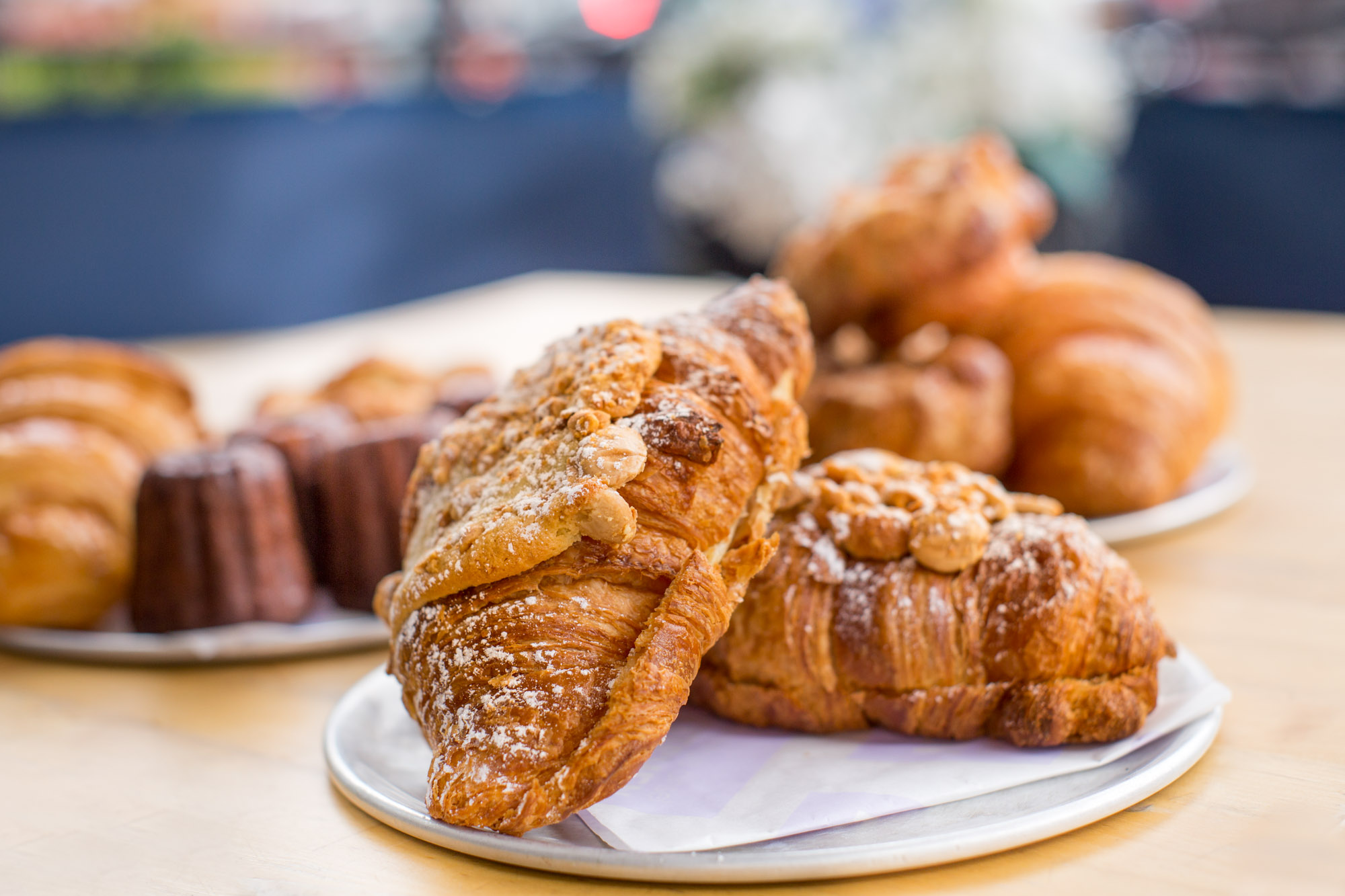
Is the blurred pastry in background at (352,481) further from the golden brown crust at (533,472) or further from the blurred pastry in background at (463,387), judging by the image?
the golden brown crust at (533,472)

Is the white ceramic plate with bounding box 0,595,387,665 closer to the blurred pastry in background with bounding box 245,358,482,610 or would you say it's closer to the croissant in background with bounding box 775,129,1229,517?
the blurred pastry in background with bounding box 245,358,482,610

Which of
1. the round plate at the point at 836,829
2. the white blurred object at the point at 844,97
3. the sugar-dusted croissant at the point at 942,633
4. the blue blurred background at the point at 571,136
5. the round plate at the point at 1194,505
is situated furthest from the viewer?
the blue blurred background at the point at 571,136

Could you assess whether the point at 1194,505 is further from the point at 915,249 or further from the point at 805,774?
the point at 805,774

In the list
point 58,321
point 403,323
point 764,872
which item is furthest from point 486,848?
point 58,321

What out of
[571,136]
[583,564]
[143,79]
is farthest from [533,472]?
[571,136]

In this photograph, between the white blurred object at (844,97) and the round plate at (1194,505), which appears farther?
the white blurred object at (844,97)

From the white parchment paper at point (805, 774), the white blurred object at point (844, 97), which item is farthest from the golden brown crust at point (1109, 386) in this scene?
the white blurred object at point (844, 97)

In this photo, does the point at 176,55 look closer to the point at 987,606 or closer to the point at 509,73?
the point at 509,73

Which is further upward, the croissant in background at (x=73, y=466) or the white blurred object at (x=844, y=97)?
the white blurred object at (x=844, y=97)
